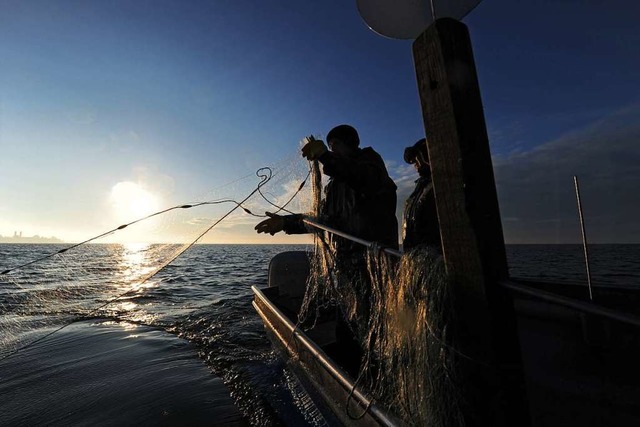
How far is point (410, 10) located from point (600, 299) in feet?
26.0

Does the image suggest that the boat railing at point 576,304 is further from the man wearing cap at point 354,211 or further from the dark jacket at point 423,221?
the man wearing cap at point 354,211

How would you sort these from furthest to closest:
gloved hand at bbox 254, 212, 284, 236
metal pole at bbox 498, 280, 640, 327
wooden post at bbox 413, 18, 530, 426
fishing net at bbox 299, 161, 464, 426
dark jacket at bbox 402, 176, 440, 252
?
gloved hand at bbox 254, 212, 284, 236, dark jacket at bbox 402, 176, 440, 252, fishing net at bbox 299, 161, 464, 426, wooden post at bbox 413, 18, 530, 426, metal pole at bbox 498, 280, 640, 327

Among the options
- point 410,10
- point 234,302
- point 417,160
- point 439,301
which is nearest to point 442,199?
point 439,301

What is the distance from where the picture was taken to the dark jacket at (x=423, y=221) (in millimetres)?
3186

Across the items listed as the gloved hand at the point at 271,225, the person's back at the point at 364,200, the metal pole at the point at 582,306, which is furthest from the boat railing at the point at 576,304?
the gloved hand at the point at 271,225

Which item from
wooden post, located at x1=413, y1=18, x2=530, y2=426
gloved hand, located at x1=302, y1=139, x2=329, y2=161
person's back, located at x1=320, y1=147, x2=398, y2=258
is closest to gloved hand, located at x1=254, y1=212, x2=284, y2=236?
person's back, located at x1=320, y1=147, x2=398, y2=258

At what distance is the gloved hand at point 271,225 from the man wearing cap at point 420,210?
1866 millimetres

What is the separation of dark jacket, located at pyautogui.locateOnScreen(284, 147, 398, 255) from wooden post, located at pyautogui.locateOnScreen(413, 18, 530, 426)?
59.3 inches

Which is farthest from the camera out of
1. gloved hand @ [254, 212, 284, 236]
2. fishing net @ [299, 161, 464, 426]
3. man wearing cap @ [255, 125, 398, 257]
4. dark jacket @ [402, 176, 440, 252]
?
gloved hand @ [254, 212, 284, 236]

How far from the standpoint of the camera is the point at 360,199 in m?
→ 3.78

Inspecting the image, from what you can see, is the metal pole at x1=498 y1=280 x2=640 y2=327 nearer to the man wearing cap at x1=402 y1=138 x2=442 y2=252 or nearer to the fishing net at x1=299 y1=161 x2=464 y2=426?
the fishing net at x1=299 y1=161 x2=464 y2=426

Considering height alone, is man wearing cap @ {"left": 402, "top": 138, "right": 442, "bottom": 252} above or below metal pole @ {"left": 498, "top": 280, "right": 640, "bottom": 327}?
above

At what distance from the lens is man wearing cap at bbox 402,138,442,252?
319 centimetres

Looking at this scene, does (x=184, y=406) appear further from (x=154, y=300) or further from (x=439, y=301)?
(x=154, y=300)
